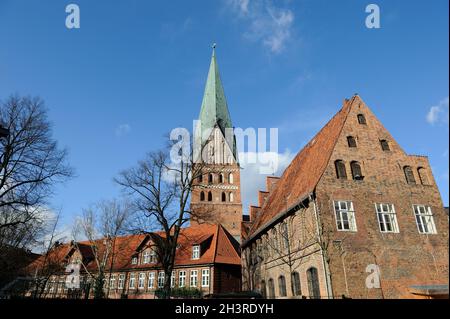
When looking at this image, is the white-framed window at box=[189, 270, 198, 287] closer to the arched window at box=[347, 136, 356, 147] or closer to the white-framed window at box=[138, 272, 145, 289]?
the white-framed window at box=[138, 272, 145, 289]

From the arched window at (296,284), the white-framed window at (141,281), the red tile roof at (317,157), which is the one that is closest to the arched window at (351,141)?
the red tile roof at (317,157)

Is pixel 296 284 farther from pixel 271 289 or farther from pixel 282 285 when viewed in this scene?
pixel 271 289

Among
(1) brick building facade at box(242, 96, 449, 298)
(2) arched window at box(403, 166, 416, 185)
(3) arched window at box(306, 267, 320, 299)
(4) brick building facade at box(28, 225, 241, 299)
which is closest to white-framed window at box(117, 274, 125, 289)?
(4) brick building facade at box(28, 225, 241, 299)

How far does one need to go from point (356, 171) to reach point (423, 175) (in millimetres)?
4904

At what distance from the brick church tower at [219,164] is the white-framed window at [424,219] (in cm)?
2453

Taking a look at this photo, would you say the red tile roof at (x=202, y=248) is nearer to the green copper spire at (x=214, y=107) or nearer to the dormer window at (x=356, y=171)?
the dormer window at (x=356, y=171)

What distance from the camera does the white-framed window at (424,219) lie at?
16781 mm

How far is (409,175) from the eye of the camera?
18531 millimetres

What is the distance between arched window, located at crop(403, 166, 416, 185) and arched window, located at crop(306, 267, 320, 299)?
27.8 feet

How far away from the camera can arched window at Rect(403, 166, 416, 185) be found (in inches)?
720
